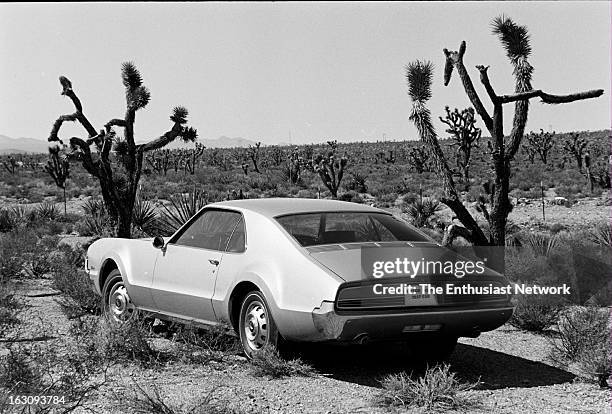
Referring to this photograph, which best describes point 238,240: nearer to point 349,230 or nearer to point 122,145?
point 349,230

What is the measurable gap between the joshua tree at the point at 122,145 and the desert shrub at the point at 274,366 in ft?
39.0

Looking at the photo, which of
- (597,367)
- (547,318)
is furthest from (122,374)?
(547,318)

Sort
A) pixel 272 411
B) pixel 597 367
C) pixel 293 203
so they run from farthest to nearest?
pixel 293 203, pixel 597 367, pixel 272 411

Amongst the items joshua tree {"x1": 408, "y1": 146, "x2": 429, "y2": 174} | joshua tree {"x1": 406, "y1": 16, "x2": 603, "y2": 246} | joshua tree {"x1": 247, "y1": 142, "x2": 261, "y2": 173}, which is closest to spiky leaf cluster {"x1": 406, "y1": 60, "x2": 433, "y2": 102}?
joshua tree {"x1": 406, "y1": 16, "x2": 603, "y2": 246}

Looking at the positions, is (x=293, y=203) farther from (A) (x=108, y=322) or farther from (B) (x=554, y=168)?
(B) (x=554, y=168)

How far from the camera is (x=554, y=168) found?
187ft

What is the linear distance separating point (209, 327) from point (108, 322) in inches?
36.0

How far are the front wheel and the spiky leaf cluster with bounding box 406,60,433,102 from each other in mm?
10506

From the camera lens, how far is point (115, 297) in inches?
382

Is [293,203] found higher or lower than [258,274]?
higher

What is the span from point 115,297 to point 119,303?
0.09 meters

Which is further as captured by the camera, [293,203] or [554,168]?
[554,168]

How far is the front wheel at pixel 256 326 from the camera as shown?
24.1ft

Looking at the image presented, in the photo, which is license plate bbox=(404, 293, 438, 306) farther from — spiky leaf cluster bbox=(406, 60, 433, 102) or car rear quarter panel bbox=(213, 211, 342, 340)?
spiky leaf cluster bbox=(406, 60, 433, 102)
